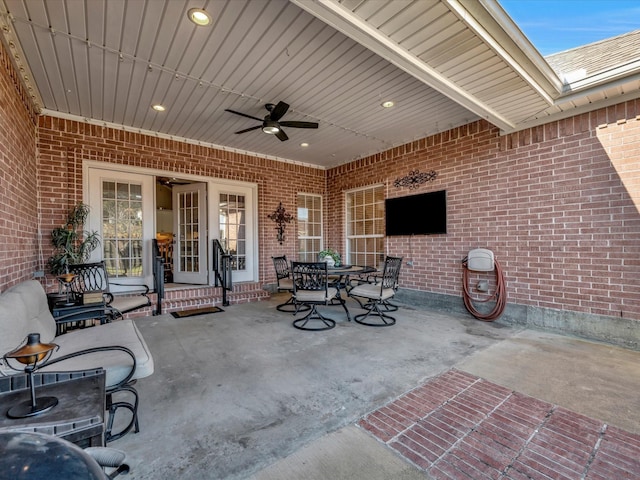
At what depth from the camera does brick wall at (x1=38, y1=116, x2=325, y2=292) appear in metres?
3.98

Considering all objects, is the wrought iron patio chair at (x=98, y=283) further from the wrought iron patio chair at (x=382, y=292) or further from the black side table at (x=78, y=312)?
the wrought iron patio chair at (x=382, y=292)

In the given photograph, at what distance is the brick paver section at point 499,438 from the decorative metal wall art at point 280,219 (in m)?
4.55

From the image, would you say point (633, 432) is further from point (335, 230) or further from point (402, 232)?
point (335, 230)

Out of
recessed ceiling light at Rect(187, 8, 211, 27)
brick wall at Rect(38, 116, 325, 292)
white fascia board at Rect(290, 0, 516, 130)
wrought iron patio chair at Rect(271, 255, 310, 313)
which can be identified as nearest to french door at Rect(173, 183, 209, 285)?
brick wall at Rect(38, 116, 325, 292)

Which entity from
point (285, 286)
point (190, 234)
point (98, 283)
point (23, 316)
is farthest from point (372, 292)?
point (190, 234)

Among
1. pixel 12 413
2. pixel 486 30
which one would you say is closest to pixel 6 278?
pixel 12 413

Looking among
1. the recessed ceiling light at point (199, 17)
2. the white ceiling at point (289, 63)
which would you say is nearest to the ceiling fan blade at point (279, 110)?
the white ceiling at point (289, 63)

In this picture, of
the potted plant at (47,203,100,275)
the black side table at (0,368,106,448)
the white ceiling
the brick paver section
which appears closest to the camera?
the black side table at (0,368,106,448)

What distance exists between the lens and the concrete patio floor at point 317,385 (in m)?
1.54

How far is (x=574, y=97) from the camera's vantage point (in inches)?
123

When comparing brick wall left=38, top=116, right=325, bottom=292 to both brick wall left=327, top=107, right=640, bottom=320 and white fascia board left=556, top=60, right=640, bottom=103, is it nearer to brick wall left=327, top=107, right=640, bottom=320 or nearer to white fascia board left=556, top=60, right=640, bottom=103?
brick wall left=327, top=107, right=640, bottom=320

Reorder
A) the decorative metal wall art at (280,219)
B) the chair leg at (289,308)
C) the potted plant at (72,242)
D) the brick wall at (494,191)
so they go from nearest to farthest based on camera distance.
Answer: the brick wall at (494,191) < the potted plant at (72,242) < the chair leg at (289,308) < the decorative metal wall art at (280,219)

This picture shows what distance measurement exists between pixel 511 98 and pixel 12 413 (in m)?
4.41

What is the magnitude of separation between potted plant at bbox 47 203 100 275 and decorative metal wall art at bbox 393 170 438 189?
194 inches
